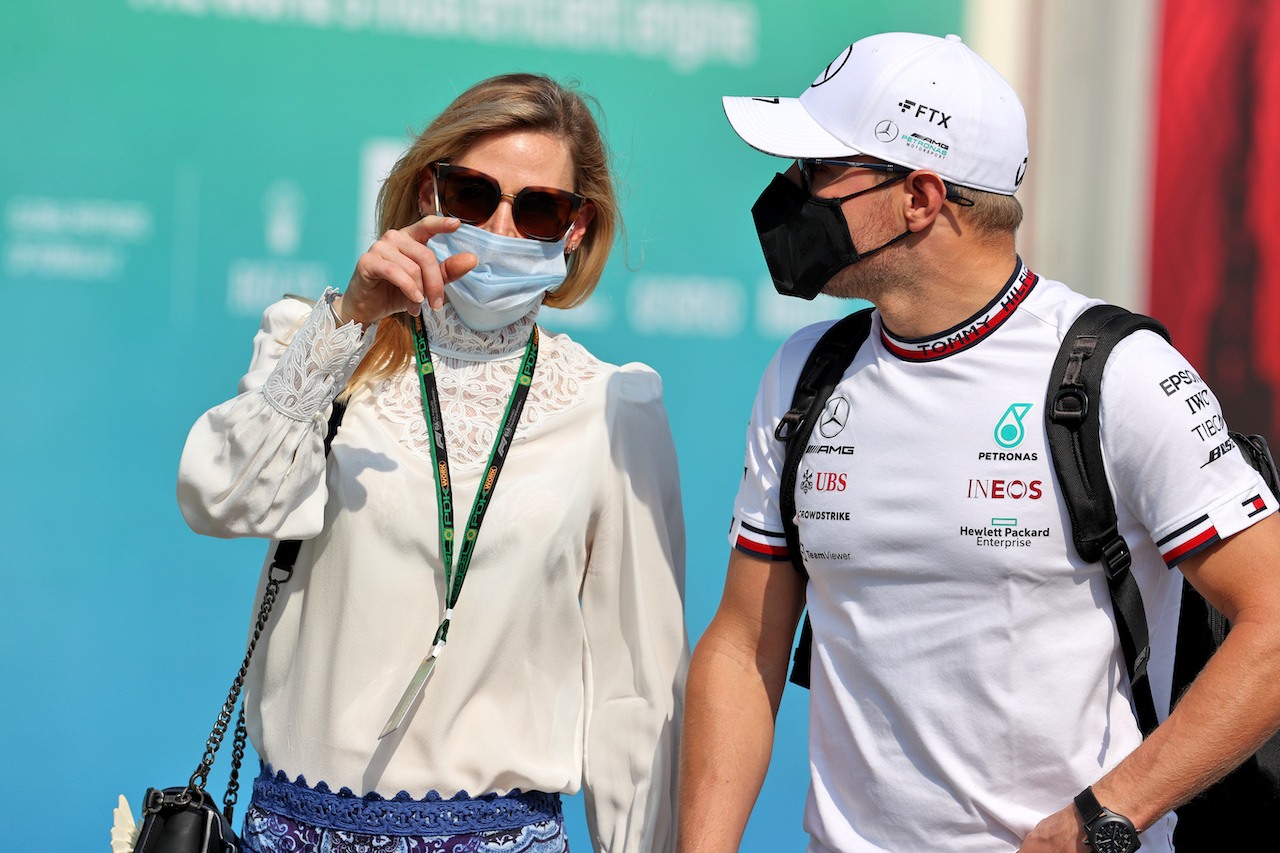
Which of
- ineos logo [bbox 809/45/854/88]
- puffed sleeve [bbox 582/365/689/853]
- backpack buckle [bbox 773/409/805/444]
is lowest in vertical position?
puffed sleeve [bbox 582/365/689/853]

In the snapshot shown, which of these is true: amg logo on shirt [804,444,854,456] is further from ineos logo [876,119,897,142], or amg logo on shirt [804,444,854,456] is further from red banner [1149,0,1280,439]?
red banner [1149,0,1280,439]

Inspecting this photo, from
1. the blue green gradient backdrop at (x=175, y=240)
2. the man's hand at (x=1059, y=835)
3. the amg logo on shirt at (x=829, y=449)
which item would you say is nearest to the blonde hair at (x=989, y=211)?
the amg logo on shirt at (x=829, y=449)

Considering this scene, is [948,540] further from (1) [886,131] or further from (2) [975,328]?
(1) [886,131]

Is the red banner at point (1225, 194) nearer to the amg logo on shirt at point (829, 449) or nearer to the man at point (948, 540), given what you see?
the man at point (948, 540)

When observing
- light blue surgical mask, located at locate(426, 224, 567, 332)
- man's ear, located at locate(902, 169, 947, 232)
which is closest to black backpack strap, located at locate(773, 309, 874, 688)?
man's ear, located at locate(902, 169, 947, 232)

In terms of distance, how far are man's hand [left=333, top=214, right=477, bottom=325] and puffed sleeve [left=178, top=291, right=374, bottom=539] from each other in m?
0.04

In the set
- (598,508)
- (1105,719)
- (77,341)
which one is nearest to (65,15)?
(77,341)

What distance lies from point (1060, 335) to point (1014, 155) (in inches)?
13.8

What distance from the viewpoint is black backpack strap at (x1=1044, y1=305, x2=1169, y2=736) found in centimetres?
167

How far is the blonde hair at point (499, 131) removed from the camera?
2.14m

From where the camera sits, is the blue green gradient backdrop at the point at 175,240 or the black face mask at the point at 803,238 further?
the blue green gradient backdrop at the point at 175,240

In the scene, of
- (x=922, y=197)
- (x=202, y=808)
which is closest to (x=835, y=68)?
(x=922, y=197)

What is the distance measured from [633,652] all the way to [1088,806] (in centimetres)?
82

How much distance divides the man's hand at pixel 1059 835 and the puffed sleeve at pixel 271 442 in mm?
1218
